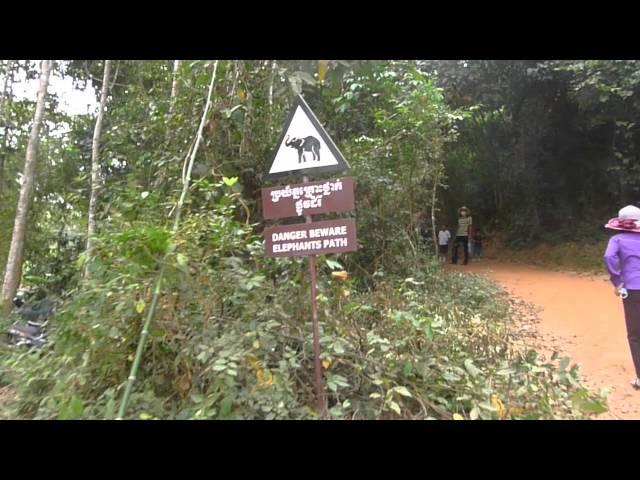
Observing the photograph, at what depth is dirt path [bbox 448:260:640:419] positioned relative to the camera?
4.67m

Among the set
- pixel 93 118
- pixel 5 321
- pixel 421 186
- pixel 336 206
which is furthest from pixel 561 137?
pixel 5 321

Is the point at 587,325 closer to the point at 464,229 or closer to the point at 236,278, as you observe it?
the point at 236,278

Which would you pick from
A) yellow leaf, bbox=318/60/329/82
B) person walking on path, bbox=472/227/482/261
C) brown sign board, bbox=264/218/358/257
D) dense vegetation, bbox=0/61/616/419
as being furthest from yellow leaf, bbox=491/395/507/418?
person walking on path, bbox=472/227/482/261

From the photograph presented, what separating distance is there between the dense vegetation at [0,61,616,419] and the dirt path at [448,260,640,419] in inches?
19.8

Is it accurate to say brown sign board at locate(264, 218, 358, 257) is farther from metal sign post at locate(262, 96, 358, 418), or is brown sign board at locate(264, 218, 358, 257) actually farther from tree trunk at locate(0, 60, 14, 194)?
tree trunk at locate(0, 60, 14, 194)

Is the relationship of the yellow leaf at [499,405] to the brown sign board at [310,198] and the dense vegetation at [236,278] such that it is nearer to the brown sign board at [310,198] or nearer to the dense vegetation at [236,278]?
the dense vegetation at [236,278]

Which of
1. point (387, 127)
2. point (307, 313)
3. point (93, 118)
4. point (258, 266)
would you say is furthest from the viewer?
point (93, 118)

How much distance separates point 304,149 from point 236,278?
3.92 feet

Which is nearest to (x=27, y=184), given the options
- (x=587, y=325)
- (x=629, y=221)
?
(x=629, y=221)

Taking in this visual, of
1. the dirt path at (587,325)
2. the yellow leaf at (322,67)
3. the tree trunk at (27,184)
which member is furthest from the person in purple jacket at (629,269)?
the tree trunk at (27,184)

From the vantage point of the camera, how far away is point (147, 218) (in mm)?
4266
